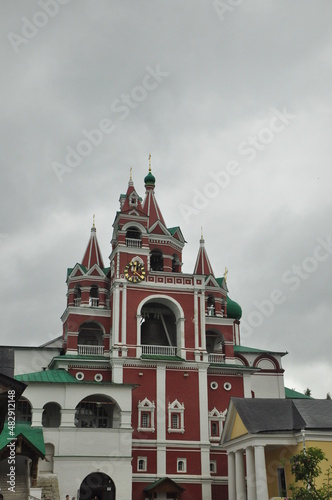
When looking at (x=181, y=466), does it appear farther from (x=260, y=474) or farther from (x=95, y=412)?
(x=260, y=474)

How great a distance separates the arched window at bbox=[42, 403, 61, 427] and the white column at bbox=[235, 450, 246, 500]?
37.0 ft

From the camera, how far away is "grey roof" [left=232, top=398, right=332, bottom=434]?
1138 inches

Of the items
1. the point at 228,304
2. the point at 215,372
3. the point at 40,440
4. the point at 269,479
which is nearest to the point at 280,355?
the point at 228,304

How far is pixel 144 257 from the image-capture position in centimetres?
4062

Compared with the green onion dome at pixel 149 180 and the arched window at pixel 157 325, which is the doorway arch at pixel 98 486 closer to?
the arched window at pixel 157 325

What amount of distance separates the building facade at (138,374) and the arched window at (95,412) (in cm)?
6

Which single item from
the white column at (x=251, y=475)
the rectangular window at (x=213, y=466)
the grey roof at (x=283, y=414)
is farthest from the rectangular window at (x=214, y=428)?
the white column at (x=251, y=475)

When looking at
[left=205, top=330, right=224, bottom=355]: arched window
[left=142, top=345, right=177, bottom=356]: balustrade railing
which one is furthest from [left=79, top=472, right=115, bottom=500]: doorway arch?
[left=205, top=330, right=224, bottom=355]: arched window

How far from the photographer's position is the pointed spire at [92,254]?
4256 centimetres

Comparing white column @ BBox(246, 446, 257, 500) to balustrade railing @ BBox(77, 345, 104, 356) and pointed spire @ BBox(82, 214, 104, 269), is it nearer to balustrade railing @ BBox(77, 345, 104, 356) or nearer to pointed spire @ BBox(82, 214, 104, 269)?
balustrade railing @ BBox(77, 345, 104, 356)

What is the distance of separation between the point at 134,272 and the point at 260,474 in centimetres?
1585

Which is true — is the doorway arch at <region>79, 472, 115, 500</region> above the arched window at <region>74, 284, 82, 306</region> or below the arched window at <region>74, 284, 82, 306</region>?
below

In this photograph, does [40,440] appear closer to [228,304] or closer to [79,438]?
[79,438]

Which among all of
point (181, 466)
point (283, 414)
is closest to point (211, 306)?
point (181, 466)
